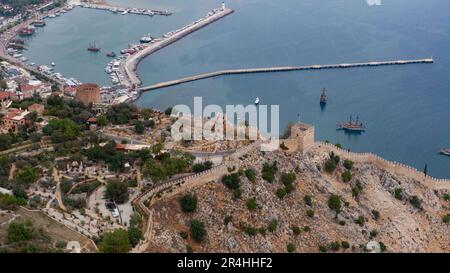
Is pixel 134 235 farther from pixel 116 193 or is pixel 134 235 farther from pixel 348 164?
pixel 348 164

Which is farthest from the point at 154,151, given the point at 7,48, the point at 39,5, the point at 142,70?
the point at 39,5

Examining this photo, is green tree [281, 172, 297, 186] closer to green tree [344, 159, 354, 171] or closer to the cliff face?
the cliff face

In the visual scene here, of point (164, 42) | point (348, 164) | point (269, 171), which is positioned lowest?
point (164, 42)

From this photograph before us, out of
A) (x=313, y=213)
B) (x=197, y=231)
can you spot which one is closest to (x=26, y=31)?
(x=313, y=213)

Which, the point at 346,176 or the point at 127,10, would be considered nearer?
the point at 346,176

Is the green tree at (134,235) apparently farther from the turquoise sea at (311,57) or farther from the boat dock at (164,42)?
the boat dock at (164,42)
